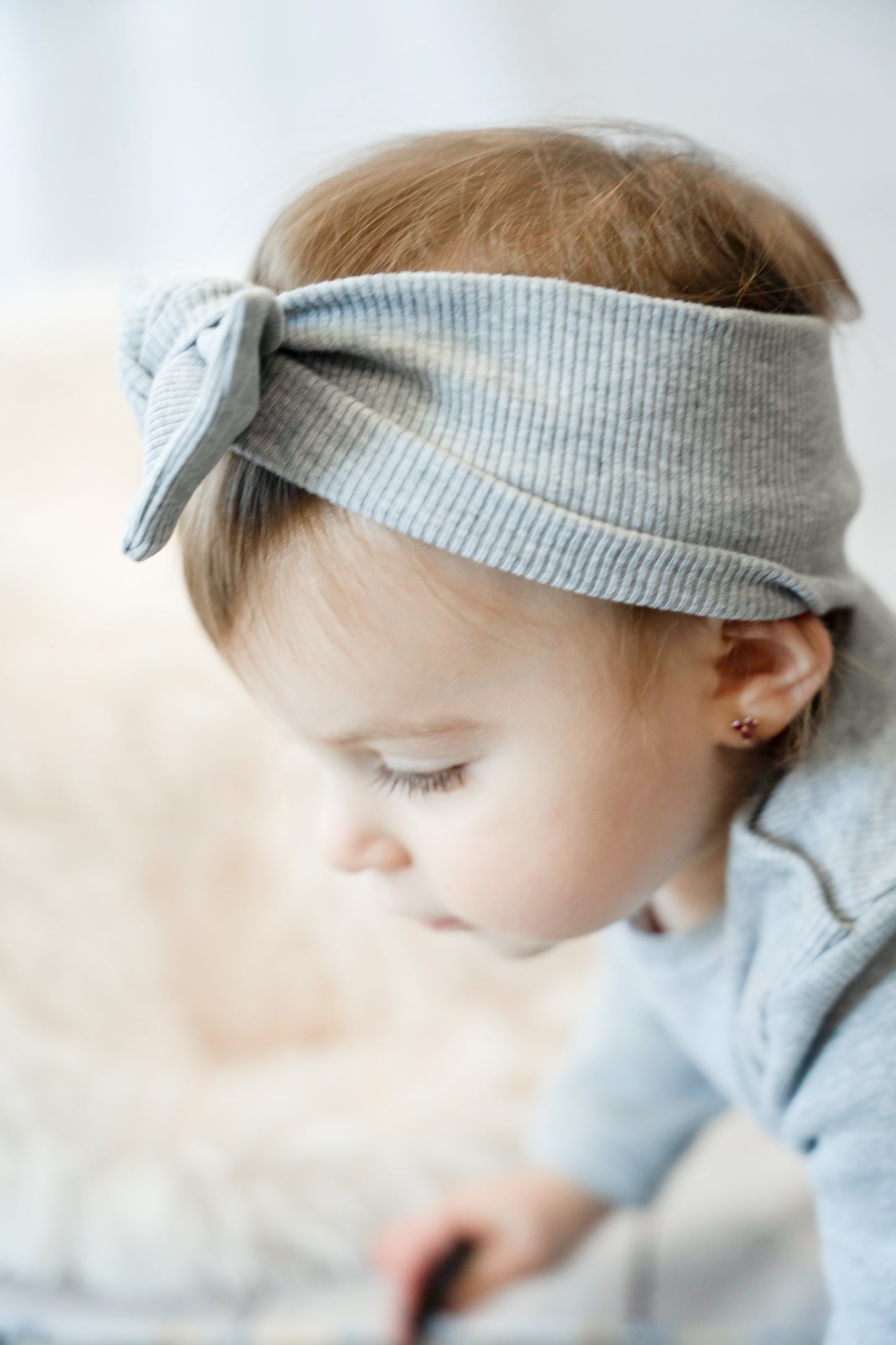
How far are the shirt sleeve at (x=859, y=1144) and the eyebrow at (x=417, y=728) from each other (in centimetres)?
25

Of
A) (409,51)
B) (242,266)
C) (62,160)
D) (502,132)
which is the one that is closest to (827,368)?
(502,132)

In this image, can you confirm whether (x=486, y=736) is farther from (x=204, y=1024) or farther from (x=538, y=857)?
(x=204, y=1024)

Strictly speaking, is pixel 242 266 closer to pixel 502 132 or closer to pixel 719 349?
pixel 502 132

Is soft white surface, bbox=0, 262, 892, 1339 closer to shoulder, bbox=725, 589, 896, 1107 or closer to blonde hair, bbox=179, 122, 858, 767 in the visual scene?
shoulder, bbox=725, 589, 896, 1107

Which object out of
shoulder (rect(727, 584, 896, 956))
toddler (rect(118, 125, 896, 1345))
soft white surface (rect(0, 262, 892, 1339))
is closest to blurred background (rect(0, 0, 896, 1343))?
soft white surface (rect(0, 262, 892, 1339))

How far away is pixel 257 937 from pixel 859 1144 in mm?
707

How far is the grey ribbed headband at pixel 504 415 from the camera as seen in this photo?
0.52 meters

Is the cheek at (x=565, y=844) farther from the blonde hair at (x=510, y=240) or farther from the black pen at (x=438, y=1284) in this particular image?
the black pen at (x=438, y=1284)

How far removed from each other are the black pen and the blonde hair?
561 mm

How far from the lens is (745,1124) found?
110 cm

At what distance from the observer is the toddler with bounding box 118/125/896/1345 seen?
529 millimetres

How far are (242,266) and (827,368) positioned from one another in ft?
3.24

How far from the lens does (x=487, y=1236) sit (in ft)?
3.14

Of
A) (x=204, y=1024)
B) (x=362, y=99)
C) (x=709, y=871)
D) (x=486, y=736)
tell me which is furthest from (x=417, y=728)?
(x=362, y=99)
